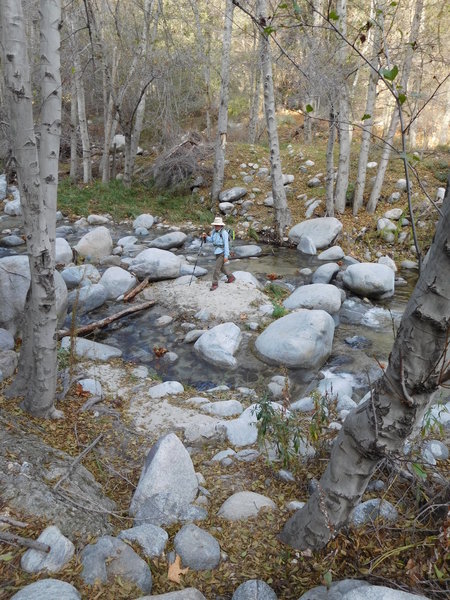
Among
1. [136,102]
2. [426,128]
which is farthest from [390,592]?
[426,128]

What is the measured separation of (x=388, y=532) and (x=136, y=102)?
14414 mm

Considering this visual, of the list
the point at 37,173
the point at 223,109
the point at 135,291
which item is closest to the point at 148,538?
the point at 37,173

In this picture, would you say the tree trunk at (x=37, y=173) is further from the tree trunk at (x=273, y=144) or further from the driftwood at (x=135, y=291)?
the tree trunk at (x=273, y=144)

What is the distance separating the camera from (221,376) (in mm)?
5652

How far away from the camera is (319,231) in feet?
35.7

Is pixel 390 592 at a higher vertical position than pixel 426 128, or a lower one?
lower

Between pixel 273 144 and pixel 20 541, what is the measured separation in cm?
1011

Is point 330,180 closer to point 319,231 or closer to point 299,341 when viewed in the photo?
point 319,231

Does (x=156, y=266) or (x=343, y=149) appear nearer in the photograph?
(x=156, y=266)

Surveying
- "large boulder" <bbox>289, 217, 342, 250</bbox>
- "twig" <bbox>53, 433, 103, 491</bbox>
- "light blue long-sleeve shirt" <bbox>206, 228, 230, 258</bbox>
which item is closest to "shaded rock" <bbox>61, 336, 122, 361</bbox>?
"twig" <bbox>53, 433, 103, 491</bbox>

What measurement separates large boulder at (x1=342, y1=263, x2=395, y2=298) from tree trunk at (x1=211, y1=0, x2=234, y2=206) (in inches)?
258

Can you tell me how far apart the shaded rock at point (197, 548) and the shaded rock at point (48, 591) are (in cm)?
62

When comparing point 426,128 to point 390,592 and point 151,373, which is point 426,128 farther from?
point 390,592

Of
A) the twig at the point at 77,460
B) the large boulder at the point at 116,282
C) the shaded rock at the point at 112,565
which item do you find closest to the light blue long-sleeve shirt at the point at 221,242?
the large boulder at the point at 116,282
